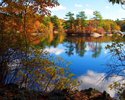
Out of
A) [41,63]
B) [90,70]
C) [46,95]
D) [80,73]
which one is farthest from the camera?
[90,70]

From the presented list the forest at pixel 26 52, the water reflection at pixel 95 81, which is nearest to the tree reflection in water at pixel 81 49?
the water reflection at pixel 95 81

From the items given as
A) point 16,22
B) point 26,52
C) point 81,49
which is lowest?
point 81,49

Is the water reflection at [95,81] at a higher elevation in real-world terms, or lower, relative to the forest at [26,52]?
lower

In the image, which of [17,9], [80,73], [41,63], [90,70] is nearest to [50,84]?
[41,63]

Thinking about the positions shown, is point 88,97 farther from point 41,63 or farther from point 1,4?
point 1,4

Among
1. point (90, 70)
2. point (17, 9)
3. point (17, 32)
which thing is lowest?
point (90, 70)

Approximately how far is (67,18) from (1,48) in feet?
376

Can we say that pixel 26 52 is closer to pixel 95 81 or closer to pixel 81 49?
pixel 95 81

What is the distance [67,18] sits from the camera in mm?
126562

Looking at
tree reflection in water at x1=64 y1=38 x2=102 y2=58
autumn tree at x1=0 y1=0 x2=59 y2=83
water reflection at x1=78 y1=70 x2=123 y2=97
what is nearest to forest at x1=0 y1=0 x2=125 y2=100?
autumn tree at x1=0 y1=0 x2=59 y2=83

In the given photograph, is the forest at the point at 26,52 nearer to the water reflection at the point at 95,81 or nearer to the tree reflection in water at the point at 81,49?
the water reflection at the point at 95,81

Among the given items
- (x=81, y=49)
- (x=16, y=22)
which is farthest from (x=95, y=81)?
(x=81, y=49)

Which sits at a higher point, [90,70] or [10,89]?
[10,89]

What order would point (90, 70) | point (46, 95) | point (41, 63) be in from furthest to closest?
point (90, 70) < point (41, 63) < point (46, 95)
